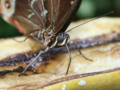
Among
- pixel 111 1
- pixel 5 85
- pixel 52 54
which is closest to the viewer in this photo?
pixel 5 85

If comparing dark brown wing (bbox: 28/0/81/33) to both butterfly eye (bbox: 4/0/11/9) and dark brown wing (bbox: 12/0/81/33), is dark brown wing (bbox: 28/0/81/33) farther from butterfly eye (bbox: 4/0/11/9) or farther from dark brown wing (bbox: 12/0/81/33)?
butterfly eye (bbox: 4/0/11/9)

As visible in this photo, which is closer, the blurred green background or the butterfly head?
the butterfly head

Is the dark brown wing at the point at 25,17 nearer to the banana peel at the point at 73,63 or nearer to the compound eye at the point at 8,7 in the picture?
the compound eye at the point at 8,7

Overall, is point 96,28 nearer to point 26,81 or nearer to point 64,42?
point 64,42

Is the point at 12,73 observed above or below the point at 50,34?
below

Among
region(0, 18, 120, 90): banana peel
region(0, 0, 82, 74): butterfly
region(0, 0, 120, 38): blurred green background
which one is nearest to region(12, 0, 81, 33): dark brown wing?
region(0, 0, 82, 74): butterfly

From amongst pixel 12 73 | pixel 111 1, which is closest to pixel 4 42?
pixel 12 73
